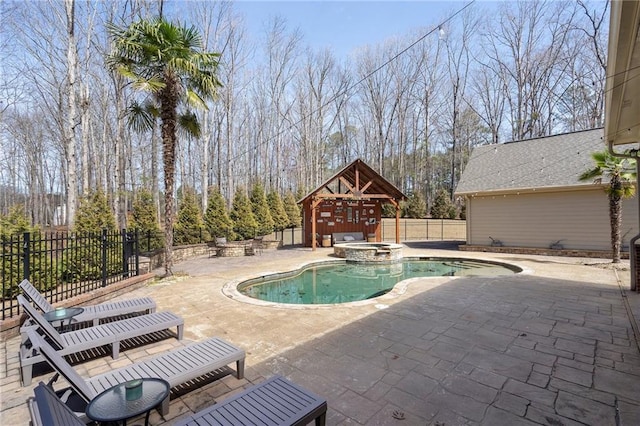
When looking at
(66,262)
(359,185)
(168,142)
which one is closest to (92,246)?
(66,262)

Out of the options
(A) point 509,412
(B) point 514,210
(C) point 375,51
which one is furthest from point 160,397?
(C) point 375,51

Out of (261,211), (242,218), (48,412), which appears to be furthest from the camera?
(261,211)

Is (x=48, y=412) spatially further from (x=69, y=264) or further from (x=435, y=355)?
(x=69, y=264)

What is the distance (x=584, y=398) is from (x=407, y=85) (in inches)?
1130

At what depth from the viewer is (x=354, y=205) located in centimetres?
1739

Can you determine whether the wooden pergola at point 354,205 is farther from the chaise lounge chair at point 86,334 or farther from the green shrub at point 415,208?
the chaise lounge chair at point 86,334

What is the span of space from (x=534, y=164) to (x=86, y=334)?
16.9 meters

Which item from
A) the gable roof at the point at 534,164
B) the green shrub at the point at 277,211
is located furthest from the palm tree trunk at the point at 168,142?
the gable roof at the point at 534,164

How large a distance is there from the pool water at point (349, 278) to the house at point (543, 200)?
12.7ft

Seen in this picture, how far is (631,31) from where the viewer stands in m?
2.71

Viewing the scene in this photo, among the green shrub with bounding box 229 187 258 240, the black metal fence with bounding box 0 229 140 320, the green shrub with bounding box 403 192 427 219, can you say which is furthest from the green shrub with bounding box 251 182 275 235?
the green shrub with bounding box 403 192 427 219

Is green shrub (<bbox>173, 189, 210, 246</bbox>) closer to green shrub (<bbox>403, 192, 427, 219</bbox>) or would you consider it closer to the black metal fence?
the black metal fence

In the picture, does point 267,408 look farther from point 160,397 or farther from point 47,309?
point 47,309

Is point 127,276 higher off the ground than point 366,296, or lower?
higher
